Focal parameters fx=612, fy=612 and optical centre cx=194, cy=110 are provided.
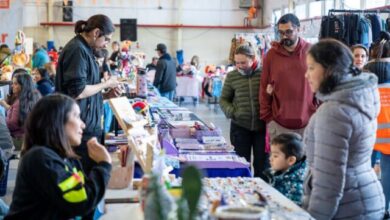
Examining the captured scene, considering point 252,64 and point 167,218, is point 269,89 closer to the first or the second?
point 252,64

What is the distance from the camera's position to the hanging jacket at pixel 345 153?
2.28 m

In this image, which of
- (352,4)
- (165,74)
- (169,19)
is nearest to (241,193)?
(165,74)

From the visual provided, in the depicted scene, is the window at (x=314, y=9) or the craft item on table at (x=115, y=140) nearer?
the craft item on table at (x=115, y=140)

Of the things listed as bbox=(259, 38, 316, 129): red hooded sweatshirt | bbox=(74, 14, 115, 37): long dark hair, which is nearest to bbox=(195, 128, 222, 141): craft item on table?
bbox=(259, 38, 316, 129): red hooded sweatshirt

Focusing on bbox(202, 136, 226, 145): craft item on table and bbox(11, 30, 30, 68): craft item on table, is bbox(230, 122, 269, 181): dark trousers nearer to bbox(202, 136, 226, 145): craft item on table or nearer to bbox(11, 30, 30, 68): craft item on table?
bbox(202, 136, 226, 145): craft item on table

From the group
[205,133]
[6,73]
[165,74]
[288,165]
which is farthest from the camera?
[165,74]

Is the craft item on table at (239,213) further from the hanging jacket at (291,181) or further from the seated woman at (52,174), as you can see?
the hanging jacket at (291,181)

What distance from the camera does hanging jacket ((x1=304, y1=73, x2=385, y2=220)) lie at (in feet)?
7.47

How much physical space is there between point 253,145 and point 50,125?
2.62 metres

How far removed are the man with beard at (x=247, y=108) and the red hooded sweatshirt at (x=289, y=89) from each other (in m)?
0.20

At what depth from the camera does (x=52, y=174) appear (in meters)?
2.15

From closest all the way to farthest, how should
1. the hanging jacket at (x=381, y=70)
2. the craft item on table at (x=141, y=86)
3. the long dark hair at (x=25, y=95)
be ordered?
1. the hanging jacket at (x=381, y=70)
2. the long dark hair at (x=25, y=95)
3. the craft item on table at (x=141, y=86)

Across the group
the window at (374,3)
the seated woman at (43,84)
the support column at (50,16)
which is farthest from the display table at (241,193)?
the support column at (50,16)

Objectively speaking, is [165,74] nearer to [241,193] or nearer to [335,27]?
[335,27]
